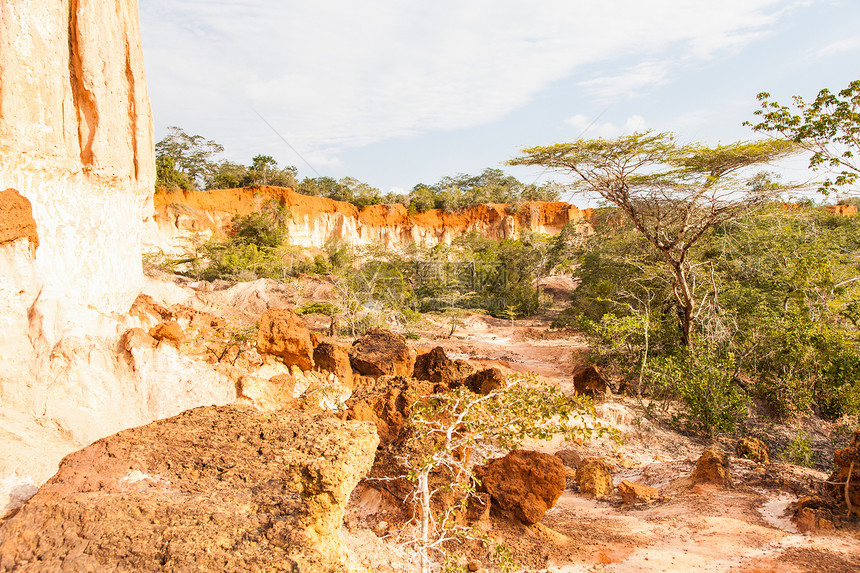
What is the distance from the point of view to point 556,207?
160 ft

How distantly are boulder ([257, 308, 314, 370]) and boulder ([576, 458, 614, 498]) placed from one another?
16.2ft

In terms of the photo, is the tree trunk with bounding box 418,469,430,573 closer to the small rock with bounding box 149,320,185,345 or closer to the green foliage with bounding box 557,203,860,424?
the small rock with bounding box 149,320,185,345

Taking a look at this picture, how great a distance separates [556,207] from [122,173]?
45.4 meters

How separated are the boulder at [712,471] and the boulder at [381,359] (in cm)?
487

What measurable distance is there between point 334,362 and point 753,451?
6558mm

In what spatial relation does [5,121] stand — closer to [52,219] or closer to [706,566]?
[52,219]

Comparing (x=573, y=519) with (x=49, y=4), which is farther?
(x=49, y=4)

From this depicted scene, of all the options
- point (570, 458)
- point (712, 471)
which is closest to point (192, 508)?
point (570, 458)

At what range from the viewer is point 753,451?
21.4 feet

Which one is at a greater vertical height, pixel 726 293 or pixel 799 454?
pixel 726 293

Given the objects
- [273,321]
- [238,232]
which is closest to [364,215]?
[238,232]

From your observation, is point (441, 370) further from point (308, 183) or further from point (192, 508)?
point (308, 183)

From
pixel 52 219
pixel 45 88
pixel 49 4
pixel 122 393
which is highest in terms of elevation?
pixel 49 4

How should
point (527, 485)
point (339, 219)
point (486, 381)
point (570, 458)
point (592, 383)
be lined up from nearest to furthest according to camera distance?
point (527, 485) < point (570, 458) < point (486, 381) < point (592, 383) < point (339, 219)
